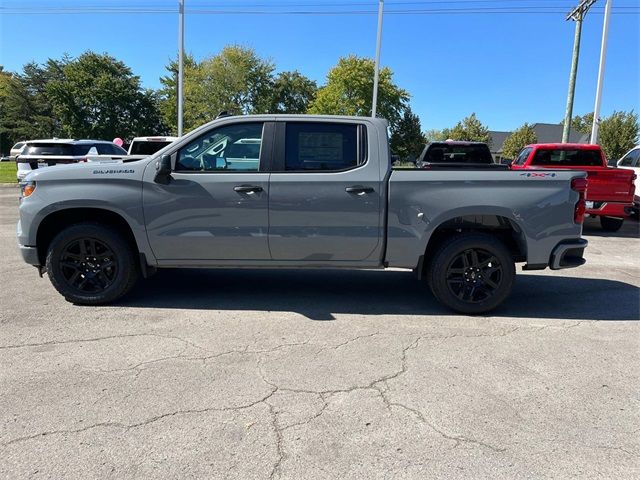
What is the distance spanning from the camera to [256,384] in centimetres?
340

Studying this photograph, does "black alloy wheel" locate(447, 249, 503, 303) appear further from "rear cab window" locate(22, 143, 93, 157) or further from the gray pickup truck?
"rear cab window" locate(22, 143, 93, 157)

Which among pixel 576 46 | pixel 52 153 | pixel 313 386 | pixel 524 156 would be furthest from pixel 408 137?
pixel 313 386

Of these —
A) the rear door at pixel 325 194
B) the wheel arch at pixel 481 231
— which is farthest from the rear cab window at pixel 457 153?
the rear door at pixel 325 194

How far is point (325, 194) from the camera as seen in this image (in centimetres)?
474

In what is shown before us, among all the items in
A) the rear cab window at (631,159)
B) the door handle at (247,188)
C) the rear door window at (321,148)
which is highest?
the rear cab window at (631,159)

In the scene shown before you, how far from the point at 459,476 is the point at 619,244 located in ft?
31.3

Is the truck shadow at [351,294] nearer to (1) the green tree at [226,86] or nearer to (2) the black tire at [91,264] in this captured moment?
(2) the black tire at [91,264]

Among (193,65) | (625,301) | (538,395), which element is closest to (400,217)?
(538,395)

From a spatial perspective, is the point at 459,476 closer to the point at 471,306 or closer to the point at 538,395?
the point at 538,395

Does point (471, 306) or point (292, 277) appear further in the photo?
point (292, 277)

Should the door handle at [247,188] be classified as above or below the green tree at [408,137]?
below

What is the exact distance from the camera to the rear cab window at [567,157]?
11.2 meters

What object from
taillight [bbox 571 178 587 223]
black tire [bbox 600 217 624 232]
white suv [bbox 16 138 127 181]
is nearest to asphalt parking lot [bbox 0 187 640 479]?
taillight [bbox 571 178 587 223]

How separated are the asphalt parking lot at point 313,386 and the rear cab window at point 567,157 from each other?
21.2ft
